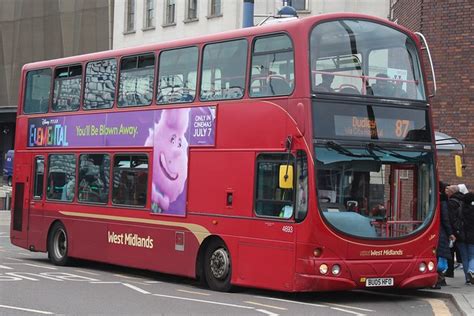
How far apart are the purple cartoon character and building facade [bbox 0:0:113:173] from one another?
122 ft

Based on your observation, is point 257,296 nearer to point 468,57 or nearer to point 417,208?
point 417,208

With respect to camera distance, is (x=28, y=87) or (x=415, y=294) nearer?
(x=415, y=294)

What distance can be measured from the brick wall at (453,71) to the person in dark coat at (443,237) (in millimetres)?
5405

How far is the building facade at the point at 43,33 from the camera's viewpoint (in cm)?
5165

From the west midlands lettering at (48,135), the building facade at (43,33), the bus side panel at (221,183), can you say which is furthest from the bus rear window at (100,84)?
the building facade at (43,33)

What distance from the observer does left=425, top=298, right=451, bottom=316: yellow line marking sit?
1105cm

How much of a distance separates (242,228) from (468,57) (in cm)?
918

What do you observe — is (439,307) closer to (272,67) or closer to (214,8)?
(272,67)

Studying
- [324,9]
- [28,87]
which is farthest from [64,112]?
[324,9]

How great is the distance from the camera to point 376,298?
41.6ft

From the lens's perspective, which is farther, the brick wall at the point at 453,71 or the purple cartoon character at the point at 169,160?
the brick wall at the point at 453,71

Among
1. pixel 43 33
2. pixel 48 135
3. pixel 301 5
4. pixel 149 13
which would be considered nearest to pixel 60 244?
pixel 48 135

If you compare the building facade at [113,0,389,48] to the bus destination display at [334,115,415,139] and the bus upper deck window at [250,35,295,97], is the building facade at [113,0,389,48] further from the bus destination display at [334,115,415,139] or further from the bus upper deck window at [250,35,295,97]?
the bus destination display at [334,115,415,139]

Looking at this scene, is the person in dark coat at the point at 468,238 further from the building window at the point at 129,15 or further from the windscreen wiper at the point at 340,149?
the building window at the point at 129,15
